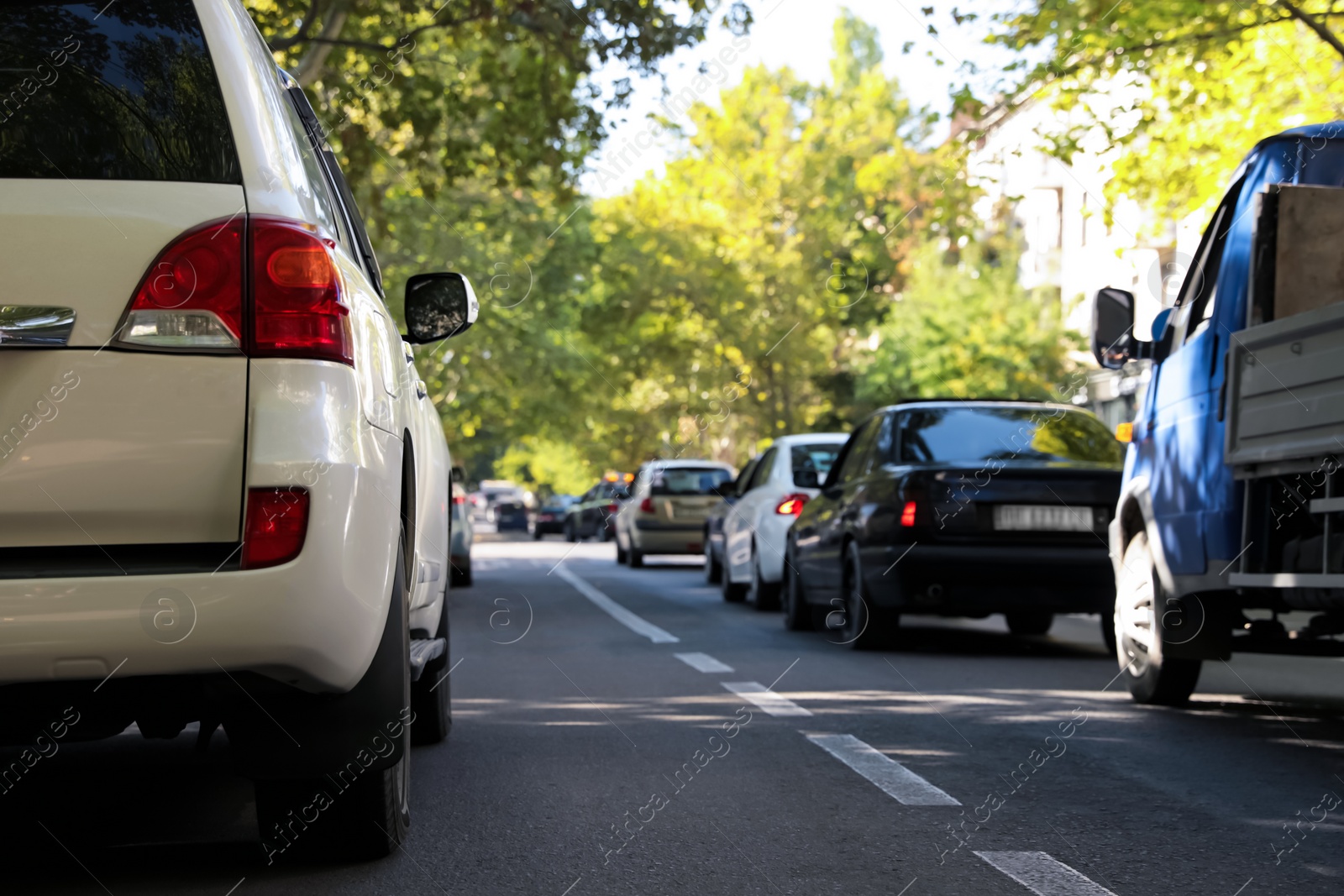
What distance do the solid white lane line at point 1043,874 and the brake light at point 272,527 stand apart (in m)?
2.02

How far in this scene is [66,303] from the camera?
3.42 meters

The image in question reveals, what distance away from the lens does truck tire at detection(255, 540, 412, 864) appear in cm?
412

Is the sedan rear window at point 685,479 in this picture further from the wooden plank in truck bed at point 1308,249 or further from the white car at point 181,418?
the white car at point 181,418

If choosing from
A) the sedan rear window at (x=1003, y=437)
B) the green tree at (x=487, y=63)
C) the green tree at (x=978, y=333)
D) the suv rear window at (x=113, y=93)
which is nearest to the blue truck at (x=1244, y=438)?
the sedan rear window at (x=1003, y=437)

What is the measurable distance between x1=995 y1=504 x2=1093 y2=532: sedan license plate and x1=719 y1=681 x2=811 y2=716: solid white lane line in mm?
2153

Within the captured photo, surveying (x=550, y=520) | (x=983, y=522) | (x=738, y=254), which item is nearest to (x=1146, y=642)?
(x=983, y=522)

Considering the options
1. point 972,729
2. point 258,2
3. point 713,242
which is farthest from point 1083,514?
point 713,242

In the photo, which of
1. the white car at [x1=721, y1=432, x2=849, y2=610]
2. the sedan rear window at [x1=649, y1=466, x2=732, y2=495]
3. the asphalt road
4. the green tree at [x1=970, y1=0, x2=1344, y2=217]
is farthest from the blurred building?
the asphalt road

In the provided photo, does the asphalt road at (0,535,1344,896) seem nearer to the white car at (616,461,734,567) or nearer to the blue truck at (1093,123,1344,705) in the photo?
the blue truck at (1093,123,1344,705)

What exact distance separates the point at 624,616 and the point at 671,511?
35.9ft

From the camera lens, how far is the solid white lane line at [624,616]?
40.0 ft

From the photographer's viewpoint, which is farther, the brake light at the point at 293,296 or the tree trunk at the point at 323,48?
the tree trunk at the point at 323,48

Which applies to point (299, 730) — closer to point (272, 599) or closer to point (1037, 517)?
point (272, 599)

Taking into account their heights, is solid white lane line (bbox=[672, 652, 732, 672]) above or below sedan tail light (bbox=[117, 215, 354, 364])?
below
